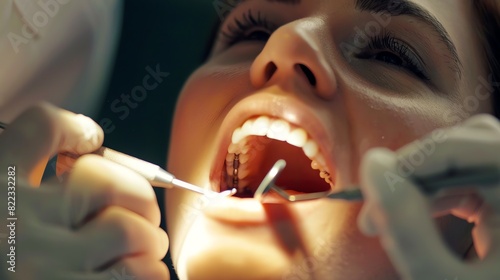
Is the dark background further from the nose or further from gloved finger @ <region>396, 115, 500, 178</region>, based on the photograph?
gloved finger @ <region>396, 115, 500, 178</region>

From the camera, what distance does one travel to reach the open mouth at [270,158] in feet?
2.47

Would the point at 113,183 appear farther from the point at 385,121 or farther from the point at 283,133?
the point at 385,121

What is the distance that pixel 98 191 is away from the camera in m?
0.68

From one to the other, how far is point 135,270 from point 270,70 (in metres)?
0.30

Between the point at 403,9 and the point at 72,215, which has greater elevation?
the point at 403,9

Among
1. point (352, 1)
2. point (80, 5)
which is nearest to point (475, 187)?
point (352, 1)

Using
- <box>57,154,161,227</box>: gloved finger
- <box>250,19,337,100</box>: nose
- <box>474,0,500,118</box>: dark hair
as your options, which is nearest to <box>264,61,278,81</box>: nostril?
<box>250,19,337,100</box>: nose

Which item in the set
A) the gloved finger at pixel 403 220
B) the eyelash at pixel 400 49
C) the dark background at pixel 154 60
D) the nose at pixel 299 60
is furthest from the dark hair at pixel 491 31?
the dark background at pixel 154 60

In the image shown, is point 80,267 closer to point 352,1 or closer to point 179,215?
point 179,215

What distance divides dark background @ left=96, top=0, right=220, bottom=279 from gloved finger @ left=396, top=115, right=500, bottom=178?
66 centimetres

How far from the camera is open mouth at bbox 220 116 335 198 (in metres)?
0.75

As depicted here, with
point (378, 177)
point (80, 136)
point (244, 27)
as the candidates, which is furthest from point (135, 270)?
point (244, 27)

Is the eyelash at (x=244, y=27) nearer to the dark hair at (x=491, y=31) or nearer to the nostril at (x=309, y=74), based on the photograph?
the nostril at (x=309, y=74)

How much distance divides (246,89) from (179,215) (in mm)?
217
